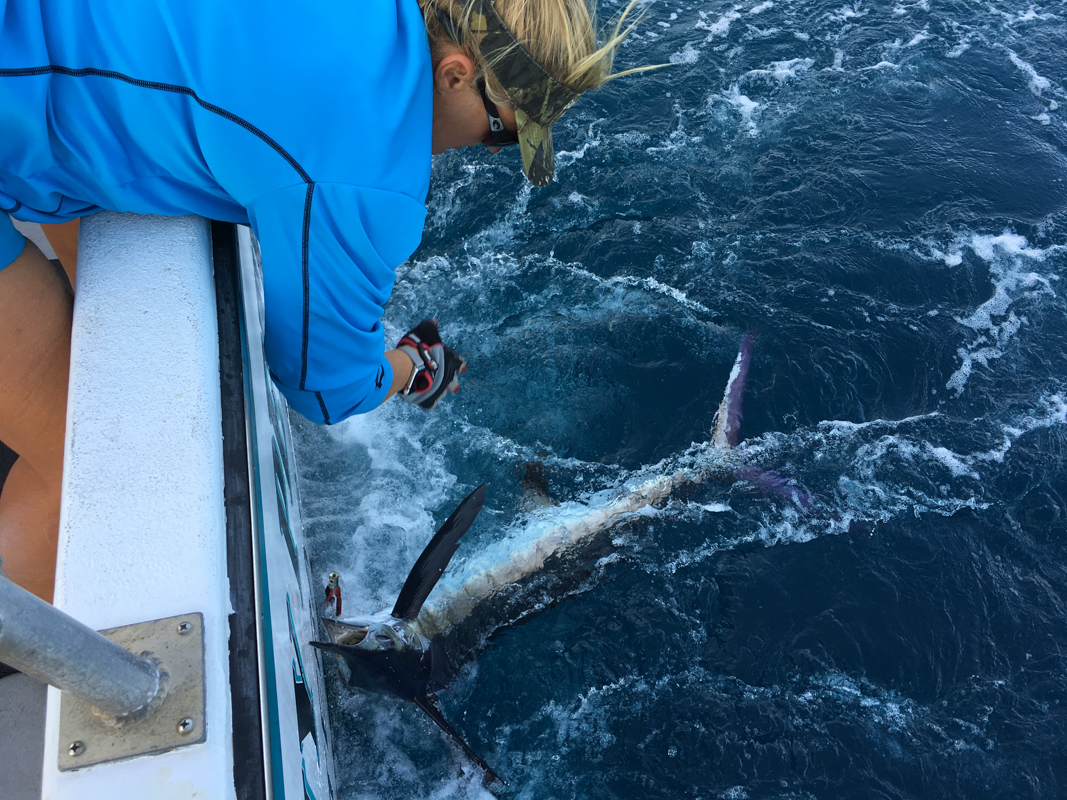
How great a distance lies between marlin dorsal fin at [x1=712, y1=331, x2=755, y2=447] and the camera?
358cm

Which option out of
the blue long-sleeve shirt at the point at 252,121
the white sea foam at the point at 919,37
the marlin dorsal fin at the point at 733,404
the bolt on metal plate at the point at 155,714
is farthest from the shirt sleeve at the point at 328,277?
the white sea foam at the point at 919,37

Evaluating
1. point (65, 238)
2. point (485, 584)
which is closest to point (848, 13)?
point (485, 584)

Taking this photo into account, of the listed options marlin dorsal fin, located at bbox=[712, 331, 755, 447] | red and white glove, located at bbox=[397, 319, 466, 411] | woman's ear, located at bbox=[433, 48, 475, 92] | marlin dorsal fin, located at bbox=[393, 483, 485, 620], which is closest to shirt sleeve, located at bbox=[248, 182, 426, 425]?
woman's ear, located at bbox=[433, 48, 475, 92]

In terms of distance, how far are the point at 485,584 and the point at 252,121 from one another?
7.21 feet

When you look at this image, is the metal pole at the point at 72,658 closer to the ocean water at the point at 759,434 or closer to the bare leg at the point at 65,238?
the bare leg at the point at 65,238

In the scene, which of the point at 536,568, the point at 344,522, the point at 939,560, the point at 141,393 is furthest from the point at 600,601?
the point at 141,393

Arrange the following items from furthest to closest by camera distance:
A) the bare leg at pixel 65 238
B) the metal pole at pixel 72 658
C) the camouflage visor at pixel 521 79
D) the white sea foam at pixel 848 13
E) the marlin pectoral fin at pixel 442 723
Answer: the white sea foam at pixel 848 13
the marlin pectoral fin at pixel 442 723
the bare leg at pixel 65 238
the camouflage visor at pixel 521 79
the metal pole at pixel 72 658

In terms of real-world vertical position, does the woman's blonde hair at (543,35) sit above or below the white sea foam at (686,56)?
above

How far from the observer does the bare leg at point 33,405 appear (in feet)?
4.39

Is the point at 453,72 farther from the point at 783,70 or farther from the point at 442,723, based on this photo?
the point at 783,70

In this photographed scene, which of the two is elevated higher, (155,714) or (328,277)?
(328,277)

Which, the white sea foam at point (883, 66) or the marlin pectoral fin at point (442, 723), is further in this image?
the white sea foam at point (883, 66)

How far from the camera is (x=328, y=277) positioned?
48.4 inches

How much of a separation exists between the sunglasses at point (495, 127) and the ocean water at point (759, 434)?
195 centimetres
